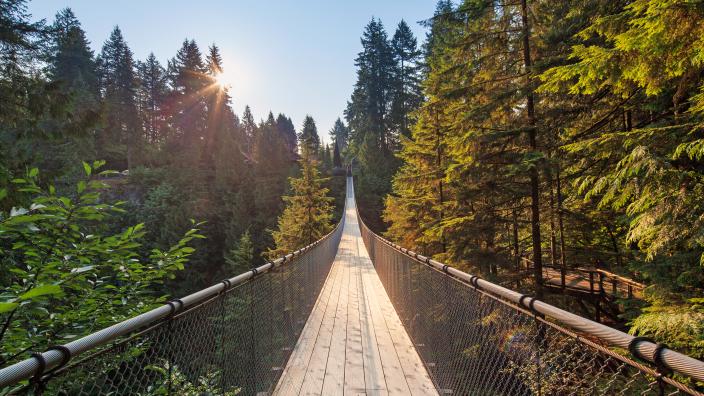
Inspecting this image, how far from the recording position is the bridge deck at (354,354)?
3.52 meters

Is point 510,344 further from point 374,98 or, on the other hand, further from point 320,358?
point 374,98

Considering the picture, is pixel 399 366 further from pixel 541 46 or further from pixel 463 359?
pixel 541 46

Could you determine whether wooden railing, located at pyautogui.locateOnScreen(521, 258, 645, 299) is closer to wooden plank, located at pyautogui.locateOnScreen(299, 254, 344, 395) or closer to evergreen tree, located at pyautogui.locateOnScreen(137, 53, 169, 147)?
wooden plank, located at pyautogui.locateOnScreen(299, 254, 344, 395)

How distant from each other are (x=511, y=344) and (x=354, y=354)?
91.9 inches

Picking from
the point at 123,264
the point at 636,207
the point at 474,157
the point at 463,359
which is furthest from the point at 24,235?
the point at 474,157

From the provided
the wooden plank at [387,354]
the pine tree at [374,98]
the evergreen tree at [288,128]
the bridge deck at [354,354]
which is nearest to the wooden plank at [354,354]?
the bridge deck at [354,354]

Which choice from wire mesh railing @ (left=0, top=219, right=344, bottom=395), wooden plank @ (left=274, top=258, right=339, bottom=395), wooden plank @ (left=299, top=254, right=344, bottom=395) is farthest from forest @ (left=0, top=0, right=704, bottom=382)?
wooden plank @ (left=299, top=254, right=344, bottom=395)

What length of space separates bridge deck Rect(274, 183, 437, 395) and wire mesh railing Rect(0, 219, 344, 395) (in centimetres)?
26

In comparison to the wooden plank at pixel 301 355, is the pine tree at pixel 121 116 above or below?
above

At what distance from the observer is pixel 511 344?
259 cm

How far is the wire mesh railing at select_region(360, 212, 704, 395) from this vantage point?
117 centimetres

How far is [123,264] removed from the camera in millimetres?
3072

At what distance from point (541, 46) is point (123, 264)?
803 cm

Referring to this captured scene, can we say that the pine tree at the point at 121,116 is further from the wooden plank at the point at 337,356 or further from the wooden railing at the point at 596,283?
the wooden railing at the point at 596,283
